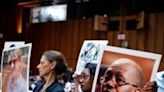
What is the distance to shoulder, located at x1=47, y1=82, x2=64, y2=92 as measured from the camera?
139 centimetres

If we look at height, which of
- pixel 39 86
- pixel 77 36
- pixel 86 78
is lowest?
pixel 77 36

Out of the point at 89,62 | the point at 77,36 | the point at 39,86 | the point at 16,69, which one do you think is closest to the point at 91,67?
the point at 89,62

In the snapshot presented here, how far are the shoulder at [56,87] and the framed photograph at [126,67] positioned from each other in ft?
0.92

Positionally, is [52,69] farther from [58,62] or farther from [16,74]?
[16,74]

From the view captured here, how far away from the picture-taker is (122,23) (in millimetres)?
7734

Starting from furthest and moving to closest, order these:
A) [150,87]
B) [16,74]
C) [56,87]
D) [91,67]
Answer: [16,74] → [56,87] → [91,67] → [150,87]

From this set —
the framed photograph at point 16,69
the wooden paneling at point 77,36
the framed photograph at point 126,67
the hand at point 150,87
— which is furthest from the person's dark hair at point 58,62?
the wooden paneling at point 77,36

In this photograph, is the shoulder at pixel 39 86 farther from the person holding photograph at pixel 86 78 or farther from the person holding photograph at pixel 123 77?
the person holding photograph at pixel 123 77

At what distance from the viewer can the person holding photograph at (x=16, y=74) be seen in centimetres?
151

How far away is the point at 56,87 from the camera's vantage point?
139 centimetres

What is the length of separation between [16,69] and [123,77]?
0.63 meters

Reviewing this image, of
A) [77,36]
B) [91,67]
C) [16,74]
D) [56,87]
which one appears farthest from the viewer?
[77,36]

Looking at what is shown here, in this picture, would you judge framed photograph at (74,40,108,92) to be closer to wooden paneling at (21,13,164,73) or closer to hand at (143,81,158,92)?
hand at (143,81,158,92)

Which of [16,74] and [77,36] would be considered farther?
[77,36]
